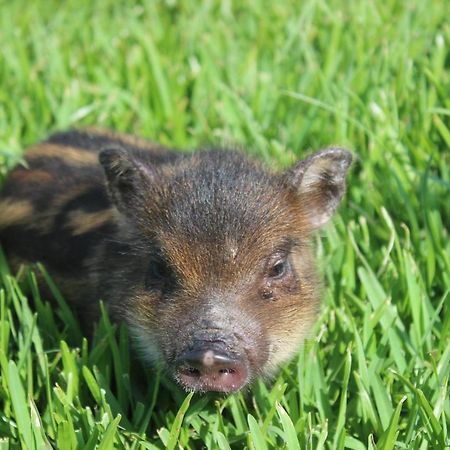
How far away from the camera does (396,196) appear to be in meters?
4.66

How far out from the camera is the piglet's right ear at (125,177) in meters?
3.86

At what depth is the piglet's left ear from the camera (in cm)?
385

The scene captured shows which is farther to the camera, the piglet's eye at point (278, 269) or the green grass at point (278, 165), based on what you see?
the piglet's eye at point (278, 269)

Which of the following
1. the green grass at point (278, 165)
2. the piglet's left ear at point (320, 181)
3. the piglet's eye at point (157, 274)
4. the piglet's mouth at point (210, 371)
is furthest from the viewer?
the piglet's left ear at point (320, 181)

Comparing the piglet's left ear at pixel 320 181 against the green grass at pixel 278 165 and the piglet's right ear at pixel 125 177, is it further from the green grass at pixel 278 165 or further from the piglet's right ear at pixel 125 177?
the piglet's right ear at pixel 125 177

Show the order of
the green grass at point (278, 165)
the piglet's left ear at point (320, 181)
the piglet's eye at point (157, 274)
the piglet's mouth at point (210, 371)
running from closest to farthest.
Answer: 1. the piglet's mouth at point (210, 371)
2. the green grass at point (278, 165)
3. the piglet's eye at point (157, 274)
4. the piglet's left ear at point (320, 181)

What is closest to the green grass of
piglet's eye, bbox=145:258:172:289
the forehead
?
piglet's eye, bbox=145:258:172:289

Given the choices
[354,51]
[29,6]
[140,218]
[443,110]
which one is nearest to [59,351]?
[140,218]

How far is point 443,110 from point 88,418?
7.74 ft

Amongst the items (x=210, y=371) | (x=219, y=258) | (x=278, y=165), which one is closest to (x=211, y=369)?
(x=210, y=371)

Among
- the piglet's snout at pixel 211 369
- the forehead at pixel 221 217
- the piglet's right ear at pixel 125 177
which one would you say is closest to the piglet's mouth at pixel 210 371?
the piglet's snout at pixel 211 369

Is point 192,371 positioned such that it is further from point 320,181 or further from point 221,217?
point 320,181

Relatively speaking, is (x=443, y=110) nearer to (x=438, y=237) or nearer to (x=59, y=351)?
(x=438, y=237)

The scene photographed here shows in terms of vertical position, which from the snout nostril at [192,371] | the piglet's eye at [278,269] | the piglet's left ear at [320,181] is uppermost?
the piglet's left ear at [320,181]
